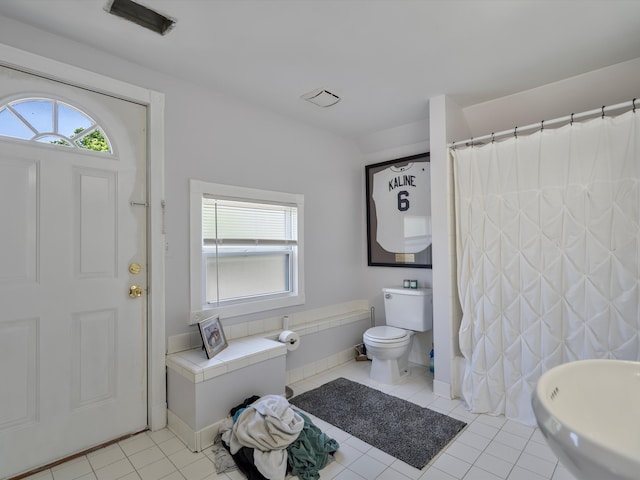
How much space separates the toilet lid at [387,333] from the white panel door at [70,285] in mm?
1727

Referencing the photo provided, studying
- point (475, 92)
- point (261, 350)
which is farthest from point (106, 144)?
point (475, 92)

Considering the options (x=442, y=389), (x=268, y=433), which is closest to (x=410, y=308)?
(x=442, y=389)

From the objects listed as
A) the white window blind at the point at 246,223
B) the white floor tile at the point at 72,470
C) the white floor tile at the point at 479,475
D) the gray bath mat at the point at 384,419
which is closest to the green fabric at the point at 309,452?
the gray bath mat at the point at 384,419

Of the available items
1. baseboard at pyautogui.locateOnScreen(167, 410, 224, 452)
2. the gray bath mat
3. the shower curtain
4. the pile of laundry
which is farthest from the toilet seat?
baseboard at pyautogui.locateOnScreen(167, 410, 224, 452)

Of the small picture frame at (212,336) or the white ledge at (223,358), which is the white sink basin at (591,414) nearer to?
the white ledge at (223,358)

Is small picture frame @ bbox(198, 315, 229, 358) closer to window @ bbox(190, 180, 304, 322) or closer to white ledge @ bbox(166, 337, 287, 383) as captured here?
white ledge @ bbox(166, 337, 287, 383)

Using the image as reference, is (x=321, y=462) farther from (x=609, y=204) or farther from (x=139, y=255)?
(x=609, y=204)

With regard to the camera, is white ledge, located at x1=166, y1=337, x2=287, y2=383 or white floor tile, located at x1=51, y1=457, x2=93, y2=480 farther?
white ledge, located at x1=166, y1=337, x2=287, y2=383

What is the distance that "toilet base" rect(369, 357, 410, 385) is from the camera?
2828 millimetres

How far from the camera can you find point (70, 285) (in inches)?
73.7

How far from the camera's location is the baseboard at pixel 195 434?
194 centimetres

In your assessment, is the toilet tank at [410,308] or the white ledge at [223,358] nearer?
the white ledge at [223,358]

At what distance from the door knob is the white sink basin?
6.86 ft

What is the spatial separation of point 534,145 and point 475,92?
2.16 ft
